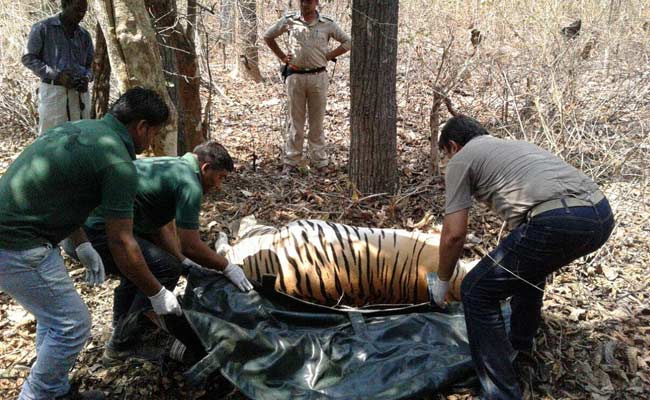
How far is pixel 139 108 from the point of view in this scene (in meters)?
2.81

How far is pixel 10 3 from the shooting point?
916 centimetres

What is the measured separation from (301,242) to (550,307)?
1921 millimetres

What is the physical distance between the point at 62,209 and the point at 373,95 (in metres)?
3.45

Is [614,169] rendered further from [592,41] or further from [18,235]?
[18,235]

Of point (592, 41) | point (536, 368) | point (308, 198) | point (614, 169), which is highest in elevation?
point (592, 41)

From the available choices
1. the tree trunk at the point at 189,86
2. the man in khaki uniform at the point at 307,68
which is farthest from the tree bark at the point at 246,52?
the tree trunk at the point at 189,86

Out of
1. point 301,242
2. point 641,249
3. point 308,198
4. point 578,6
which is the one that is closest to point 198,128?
point 308,198

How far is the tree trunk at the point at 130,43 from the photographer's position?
409 centimetres

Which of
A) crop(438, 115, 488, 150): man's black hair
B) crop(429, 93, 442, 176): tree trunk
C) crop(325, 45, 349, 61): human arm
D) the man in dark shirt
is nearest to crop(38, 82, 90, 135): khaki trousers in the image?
the man in dark shirt

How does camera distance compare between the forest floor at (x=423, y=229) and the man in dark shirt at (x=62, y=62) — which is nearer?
the forest floor at (x=423, y=229)

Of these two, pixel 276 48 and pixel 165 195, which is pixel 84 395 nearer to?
pixel 165 195

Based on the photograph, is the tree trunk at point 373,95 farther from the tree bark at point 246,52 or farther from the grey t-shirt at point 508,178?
the tree bark at point 246,52

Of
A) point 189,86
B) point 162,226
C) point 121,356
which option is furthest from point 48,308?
point 189,86

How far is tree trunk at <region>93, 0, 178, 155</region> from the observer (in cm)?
409
